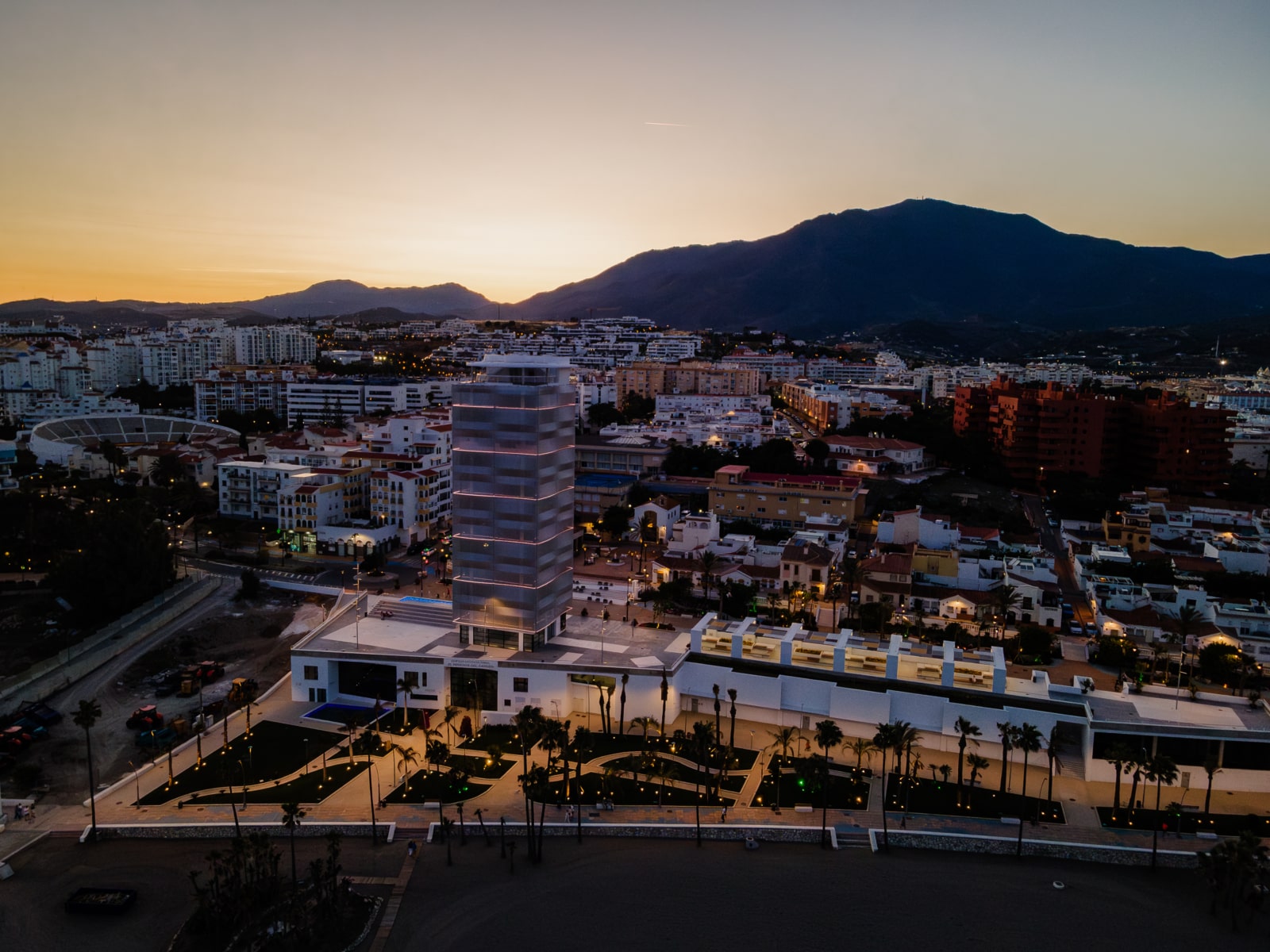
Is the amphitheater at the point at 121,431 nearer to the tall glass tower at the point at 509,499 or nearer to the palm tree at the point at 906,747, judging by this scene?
the tall glass tower at the point at 509,499

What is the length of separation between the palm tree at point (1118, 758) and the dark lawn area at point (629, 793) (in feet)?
32.8

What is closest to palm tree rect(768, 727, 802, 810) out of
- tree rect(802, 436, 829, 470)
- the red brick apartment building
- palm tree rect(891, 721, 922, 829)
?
palm tree rect(891, 721, 922, 829)

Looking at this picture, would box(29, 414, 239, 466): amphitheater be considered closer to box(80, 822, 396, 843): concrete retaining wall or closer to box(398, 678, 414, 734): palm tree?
box(398, 678, 414, 734): palm tree

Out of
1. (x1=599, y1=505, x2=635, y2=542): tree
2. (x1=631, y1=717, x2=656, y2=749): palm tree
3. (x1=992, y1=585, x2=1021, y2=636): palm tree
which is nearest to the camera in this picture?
(x1=631, y1=717, x2=656, y2=749): palm tree

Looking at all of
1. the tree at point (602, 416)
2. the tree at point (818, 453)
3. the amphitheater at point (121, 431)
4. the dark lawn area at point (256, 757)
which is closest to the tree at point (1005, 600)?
the dark lawn area at point (256, 757)

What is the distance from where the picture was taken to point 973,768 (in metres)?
24.8

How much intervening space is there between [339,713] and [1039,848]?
70.2 feet

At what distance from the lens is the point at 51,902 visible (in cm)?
1969

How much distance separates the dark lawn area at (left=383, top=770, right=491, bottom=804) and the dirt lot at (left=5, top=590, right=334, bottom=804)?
27.8 feet

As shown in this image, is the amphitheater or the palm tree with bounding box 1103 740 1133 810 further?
the amphitheater

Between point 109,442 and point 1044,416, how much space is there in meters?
68.6

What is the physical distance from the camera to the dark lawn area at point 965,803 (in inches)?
937

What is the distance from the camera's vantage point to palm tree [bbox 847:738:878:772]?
25.0 m

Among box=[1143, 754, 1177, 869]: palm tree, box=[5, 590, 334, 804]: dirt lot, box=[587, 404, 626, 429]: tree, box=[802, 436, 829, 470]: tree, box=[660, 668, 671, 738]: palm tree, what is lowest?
box=[5, 590, 334, 804]: dirt lot
